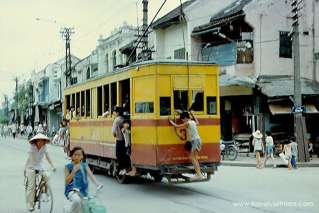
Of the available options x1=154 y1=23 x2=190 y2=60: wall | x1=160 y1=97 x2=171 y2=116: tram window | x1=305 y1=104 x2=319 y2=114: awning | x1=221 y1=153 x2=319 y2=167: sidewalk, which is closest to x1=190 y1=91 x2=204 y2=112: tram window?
x1=160 y1=97 x2=171 y2=116: tram window

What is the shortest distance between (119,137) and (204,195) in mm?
2975

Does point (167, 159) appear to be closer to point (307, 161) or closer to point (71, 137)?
point (71, 137)

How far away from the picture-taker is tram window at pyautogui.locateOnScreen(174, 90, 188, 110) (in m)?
13.9

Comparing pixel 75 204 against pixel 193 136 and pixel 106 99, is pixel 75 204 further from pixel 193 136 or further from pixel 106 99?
pixel 106 99

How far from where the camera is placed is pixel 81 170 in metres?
8.22

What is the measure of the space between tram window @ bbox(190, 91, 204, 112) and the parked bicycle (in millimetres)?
12234

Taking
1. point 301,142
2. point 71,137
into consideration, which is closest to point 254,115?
point 301,142

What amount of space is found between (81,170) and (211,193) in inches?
249

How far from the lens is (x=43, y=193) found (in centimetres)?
1073

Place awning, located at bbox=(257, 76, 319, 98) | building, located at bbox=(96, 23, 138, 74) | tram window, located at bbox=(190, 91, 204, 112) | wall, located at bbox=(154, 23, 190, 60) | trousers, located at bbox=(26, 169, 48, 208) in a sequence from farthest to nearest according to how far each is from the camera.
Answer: building, located at bbox=(96, 23, 138, 74), wall, located at bbox=(154, 23, 190, 60), awning, located at bbox=(257, 76, 319, 98), tram window, located at bbox=(190, 91, 204, 112), trousers, located at bbox=(26, 169, 48, 208)

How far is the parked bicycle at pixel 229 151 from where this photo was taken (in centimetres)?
2644

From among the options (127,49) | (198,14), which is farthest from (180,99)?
(127,49)

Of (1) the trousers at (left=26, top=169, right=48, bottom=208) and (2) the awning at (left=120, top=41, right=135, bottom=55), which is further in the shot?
(2) the awning at (left=120, top=41, right=135, bottom=55)

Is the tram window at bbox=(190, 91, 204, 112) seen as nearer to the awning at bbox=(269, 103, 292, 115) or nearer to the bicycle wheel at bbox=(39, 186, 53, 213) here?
the bicycle wheel at bbox=(39, 186, 53, 213)
